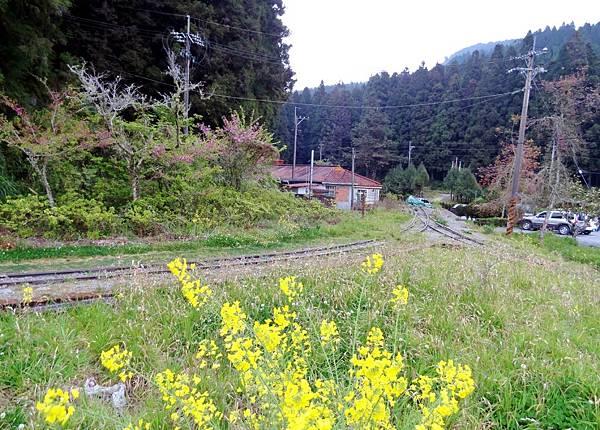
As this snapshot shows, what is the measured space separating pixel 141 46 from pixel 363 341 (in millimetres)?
16252

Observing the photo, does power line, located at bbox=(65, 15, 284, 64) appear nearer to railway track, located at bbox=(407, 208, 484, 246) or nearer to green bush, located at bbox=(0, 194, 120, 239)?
green bush, located at bbox=(0, 194, 120, 239)

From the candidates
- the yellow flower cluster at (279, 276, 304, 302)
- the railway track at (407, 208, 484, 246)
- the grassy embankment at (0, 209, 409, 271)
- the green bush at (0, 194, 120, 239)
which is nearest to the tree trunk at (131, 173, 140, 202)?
the green bush at (0, 194, 120, 239)

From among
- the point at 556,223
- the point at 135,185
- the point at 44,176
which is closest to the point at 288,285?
the point at 44,176

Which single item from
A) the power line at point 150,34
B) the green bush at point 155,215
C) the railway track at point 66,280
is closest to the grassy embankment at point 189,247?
the green bush at point 155,215

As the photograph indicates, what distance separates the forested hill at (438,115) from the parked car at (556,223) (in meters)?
17.1

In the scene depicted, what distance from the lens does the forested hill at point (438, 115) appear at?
4075cm

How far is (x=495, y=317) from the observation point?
3801 millimetres

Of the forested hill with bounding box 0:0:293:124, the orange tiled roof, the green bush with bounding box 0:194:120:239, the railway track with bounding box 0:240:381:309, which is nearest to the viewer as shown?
the railway track with bounding box 0:240:381:309

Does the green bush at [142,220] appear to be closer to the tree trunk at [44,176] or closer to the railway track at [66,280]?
the tree trunk at [44,176]

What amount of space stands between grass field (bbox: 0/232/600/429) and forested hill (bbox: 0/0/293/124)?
9.61m

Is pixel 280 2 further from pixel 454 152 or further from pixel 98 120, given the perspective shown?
pixel 454 152

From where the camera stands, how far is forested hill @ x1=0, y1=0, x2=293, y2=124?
1024cm

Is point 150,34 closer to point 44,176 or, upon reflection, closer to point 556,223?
point 44,176

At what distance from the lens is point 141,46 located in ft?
51.2
